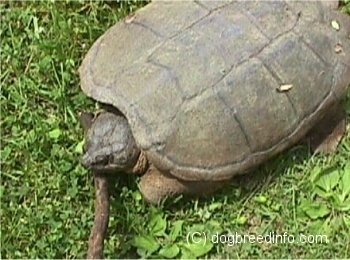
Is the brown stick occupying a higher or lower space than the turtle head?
lower

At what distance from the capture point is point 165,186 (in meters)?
3.14

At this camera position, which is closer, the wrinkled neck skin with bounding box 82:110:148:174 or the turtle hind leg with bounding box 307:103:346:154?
the wrinkled neck skin with bounding box 82:110:148:174

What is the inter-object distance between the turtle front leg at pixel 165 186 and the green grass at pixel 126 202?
4cm

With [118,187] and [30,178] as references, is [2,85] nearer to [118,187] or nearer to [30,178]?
[30,178]

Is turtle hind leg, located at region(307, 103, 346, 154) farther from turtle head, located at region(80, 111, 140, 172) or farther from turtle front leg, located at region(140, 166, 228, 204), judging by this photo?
turtle head, located at region(80, 111, 140, 172)

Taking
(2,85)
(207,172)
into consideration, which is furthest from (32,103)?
(207,172)

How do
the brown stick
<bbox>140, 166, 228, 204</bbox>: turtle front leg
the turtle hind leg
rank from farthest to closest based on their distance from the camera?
1. the turtle hind leg
2. <bbox>140, 166, 228, 204</bbox>: turtle front leg
3. the brown stick

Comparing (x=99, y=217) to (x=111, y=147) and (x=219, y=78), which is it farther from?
(x=219, y=78)

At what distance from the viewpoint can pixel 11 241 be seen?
3182 mm

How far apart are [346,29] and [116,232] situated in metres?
1.06

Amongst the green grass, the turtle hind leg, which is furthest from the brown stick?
the turtle hind leg

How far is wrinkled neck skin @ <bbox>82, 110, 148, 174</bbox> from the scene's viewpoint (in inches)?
120

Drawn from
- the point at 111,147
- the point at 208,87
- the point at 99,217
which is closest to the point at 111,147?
the point at 111,147

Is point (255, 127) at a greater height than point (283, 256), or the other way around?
point (255, 127)
